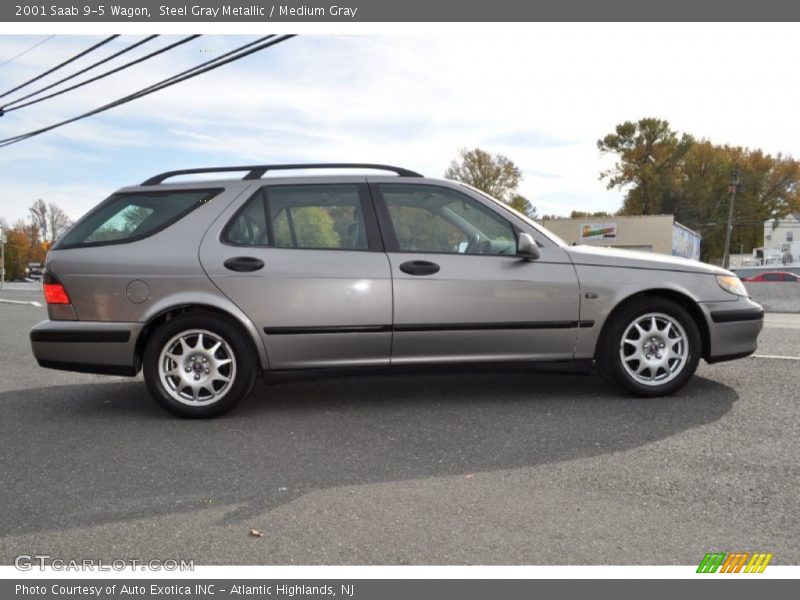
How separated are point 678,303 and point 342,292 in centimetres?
247

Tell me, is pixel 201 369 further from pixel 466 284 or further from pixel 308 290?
pixel 466 284

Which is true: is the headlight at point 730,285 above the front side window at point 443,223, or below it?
below

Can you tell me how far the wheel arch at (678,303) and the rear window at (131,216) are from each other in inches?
117

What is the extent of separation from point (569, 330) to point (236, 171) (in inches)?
105

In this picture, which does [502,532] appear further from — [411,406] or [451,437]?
[411,406]

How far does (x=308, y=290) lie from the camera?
4.74 meters

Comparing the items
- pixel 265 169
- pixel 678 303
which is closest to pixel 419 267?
pixel 265 169

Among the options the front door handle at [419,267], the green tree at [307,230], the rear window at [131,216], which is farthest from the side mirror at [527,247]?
the rear window at [131,216]

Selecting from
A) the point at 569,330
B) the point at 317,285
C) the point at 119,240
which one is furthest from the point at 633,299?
the point at 119,240

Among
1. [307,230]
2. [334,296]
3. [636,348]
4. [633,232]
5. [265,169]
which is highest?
[633,232]

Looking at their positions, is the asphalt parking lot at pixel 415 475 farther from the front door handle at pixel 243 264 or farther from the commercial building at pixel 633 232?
the commercial building at pixel 633 232

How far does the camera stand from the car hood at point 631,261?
499 cm

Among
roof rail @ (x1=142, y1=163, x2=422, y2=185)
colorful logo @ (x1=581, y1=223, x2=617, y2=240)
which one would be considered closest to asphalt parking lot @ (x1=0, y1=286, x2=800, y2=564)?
roof rail @ (x1=142, y1=163, x2=422, y2=185)

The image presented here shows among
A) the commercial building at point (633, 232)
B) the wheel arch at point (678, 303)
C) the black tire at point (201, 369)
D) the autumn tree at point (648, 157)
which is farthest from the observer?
the autumn tree at point (648, 157)
